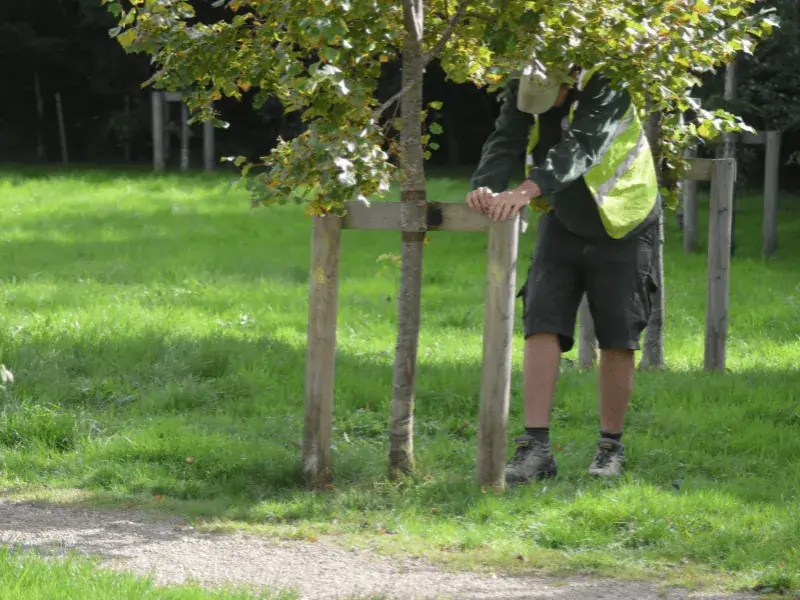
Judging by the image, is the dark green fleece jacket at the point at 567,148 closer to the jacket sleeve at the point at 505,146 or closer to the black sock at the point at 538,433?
the jacket sleeve at the point at 505,146

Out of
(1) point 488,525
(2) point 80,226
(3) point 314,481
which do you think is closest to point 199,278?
(2) point 80,226

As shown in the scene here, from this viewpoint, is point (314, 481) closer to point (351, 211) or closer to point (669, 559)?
point (351, 211)

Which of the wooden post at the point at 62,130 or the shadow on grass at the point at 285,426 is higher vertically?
the wooden post at the point at 62,130

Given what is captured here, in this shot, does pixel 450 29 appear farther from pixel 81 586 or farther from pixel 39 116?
pixel 39 116

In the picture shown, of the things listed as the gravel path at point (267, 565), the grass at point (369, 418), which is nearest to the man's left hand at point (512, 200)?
the grass at point (369, 418)

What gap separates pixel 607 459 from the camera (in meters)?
6.40

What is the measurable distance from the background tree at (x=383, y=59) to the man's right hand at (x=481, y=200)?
1.10ft

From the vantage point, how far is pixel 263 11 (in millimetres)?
5699

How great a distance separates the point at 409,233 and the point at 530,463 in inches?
47.4

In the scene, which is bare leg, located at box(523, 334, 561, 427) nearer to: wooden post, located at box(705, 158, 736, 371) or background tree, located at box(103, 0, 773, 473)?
background tree, located at box(103, 0, 773, 473)

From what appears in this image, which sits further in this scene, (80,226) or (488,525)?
(80,226)

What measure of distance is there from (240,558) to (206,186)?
1537 centimetres

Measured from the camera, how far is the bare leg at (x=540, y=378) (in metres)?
6.22

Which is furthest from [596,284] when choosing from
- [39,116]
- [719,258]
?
[39,116]
